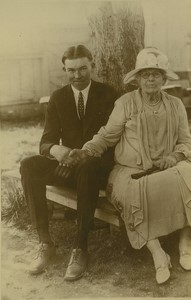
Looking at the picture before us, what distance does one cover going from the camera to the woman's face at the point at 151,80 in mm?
1697

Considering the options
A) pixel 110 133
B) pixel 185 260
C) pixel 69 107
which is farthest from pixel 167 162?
pixel 69 107

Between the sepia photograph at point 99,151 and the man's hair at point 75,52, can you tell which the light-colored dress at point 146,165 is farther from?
the man's hair at point 75,52

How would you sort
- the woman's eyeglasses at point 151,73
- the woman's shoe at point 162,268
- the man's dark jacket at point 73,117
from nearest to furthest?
the woman's shoe at point 162,268
the woman's eyeglasses at point 151,73
the man's dark jacket at point 73,117

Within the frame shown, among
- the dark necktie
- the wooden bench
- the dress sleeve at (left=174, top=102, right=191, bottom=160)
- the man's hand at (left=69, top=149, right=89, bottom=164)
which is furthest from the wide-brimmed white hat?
the wooden bench

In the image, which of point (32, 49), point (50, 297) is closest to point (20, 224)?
point (50, 297)

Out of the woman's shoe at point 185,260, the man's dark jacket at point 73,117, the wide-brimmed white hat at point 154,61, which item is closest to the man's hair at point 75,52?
the man's dark jacket at point 73,117

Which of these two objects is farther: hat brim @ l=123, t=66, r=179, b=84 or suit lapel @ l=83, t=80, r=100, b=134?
suit lapel @ l=83, t=80, r=100, b=134

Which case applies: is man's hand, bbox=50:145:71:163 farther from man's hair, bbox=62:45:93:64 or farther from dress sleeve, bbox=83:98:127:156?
man's hair, bbox=62:45:93:64

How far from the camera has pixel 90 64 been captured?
1.83 metres

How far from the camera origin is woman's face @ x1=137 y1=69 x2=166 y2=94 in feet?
5.57

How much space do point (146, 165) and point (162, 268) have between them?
0.36 meters

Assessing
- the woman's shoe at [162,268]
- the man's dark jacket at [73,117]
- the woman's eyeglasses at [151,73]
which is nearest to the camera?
the woman's shoe at [162,268]

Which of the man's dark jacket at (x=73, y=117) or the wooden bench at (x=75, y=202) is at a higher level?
the man's dark jacket at (x=73, y=117)

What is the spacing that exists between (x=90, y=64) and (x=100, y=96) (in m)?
0.13
